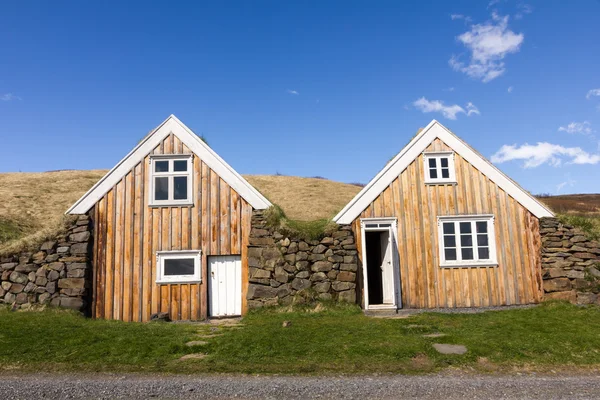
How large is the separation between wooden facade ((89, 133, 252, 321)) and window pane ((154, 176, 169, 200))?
1.01ft

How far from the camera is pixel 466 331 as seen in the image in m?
10.7

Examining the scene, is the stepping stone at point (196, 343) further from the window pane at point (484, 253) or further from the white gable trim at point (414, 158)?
the window pane at point (484, 253)

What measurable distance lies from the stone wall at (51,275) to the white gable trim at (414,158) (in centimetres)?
877

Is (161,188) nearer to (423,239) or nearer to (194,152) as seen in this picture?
(194,152)

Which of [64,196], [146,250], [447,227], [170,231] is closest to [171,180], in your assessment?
[170,231]

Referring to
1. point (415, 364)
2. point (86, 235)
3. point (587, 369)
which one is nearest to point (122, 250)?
point (86, 235)

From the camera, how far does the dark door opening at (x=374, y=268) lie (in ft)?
58.5

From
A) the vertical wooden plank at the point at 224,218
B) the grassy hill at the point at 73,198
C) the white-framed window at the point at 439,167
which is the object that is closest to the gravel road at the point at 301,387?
the vertical wooden plank at the point at 224,218

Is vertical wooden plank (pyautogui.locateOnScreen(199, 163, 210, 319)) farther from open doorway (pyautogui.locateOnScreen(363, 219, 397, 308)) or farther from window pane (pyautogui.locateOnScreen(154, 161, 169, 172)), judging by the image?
open doorway (pyautogui.locateOnScreen(363, 219, 397, 308))

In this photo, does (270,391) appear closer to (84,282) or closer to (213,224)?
(213,224)

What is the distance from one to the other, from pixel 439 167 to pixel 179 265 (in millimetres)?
10107

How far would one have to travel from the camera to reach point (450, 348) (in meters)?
9.27

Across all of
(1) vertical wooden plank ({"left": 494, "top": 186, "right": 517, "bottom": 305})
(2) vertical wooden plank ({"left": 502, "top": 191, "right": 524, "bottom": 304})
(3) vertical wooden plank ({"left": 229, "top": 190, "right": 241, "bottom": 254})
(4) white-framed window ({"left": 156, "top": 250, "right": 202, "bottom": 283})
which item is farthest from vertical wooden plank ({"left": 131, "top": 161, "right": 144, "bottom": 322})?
(2) vertical wooden plank ({"left": 502, "top": 191, "right": 524, "bottom": 304})

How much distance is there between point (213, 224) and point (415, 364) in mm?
8896
